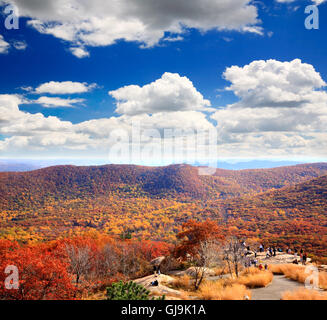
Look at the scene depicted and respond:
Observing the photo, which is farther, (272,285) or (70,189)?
(70,189)

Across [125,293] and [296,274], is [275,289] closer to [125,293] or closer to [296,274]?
[296,274]

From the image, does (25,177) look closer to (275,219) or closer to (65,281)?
(275,219)

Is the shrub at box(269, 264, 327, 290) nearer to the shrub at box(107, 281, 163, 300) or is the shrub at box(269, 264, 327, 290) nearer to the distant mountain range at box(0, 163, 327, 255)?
the shrub at box(107, 281, 163, 300)

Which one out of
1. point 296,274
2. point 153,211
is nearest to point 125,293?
point 296,274

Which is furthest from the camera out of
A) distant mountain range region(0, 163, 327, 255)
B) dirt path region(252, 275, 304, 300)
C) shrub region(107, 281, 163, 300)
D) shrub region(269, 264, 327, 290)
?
distant mountain range region(0, 163, 327, 255)

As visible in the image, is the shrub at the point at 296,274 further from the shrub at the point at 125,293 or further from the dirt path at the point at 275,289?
the shrub at the point at 125,293

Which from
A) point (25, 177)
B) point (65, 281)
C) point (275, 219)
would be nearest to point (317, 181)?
point (275, 219)

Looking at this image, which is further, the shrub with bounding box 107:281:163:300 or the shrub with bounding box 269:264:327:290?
Result: the shrub with bounding box 269:264:327:290

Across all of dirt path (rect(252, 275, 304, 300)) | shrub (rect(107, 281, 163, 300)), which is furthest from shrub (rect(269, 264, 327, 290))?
shrub (rect(107, 281, 163, 300))
